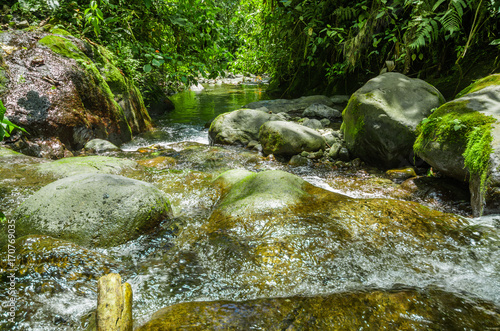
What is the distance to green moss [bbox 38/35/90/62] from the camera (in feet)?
18.7

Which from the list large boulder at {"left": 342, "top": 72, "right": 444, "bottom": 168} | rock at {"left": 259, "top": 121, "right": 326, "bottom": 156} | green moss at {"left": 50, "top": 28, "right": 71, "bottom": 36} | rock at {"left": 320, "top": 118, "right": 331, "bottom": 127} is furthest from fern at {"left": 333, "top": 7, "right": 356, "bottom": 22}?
green moss at {"left": 50, "top": 28, "right": 71, "bottom": 36}

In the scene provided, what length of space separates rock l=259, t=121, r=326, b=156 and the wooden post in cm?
459

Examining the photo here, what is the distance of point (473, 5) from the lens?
530 cm

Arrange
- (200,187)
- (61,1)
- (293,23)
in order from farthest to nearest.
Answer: (293,23)
(61,1)
(200,187)

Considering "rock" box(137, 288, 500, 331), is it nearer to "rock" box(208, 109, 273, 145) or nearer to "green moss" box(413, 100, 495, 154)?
"green moss" box(413, 100, 495, 154)

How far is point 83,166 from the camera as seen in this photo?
3818mm

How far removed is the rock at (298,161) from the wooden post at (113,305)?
4339mm

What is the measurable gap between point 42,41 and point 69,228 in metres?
5.21

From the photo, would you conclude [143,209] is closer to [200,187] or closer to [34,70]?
[200,187]

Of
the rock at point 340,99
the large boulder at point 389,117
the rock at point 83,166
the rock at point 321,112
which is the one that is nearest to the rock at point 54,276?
the rock at point 83,166

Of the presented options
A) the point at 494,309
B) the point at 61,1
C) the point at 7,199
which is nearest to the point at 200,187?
the point at 7,199

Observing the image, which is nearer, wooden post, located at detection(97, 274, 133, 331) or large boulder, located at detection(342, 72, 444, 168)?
wooden post, located at detection(97, 274, 133, 331)

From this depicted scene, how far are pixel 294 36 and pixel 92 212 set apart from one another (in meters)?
9.42

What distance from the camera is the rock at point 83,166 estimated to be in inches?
141
